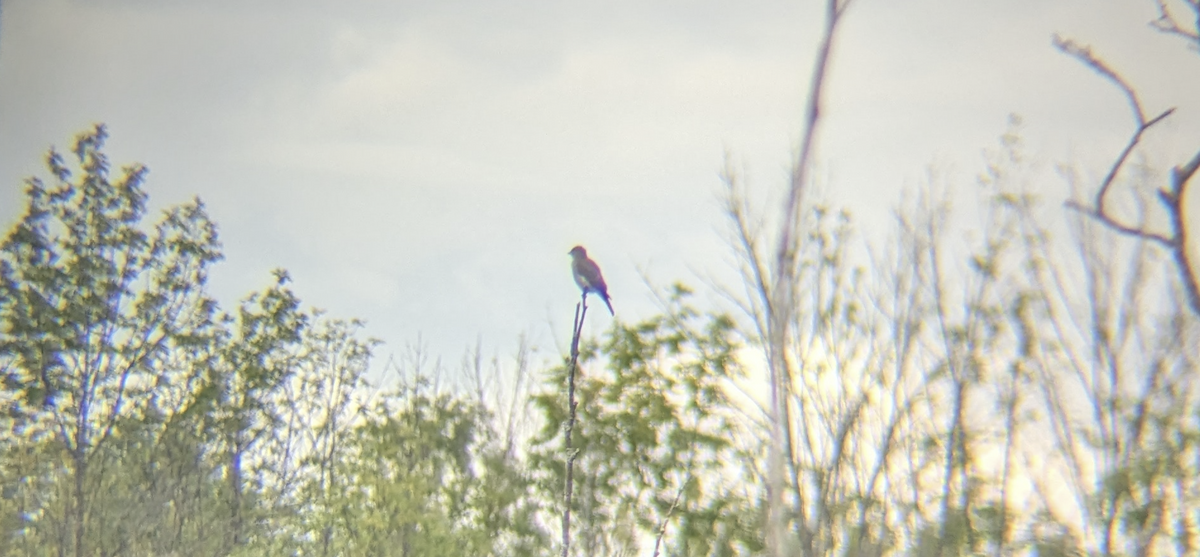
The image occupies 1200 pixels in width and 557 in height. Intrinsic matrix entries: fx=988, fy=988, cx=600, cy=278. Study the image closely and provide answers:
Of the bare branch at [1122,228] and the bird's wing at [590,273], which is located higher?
the bird's wing at [590,273]

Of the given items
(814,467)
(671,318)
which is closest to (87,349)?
(671,318)

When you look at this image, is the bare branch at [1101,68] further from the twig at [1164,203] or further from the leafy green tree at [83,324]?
the leafy green tree at [83,324]

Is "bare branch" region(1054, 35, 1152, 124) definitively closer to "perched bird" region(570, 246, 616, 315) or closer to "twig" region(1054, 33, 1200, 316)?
"twig" region(1054, 33, 1200, 316)

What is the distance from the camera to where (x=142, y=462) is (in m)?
16.5

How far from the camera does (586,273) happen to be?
7270 mm

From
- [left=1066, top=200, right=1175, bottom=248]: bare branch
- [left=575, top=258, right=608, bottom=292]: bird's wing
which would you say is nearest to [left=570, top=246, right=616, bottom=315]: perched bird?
[left=575, top=258, right=608, bottom=292]: bird's wing

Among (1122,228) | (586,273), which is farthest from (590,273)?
(1122,228)

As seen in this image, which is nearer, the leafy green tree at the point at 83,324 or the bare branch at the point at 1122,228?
the bare branch at the point at 1122,228

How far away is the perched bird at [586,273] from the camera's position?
6922mm

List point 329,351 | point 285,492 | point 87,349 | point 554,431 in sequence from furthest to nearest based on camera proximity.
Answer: point 329,351
point 285,492
point 87,349
point 554,431

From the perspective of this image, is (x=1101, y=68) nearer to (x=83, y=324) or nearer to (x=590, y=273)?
(x=590, y=273)

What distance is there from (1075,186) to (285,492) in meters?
13.7

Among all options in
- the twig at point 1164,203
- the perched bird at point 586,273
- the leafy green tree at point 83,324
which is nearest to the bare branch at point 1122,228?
the twig at point 1164,203

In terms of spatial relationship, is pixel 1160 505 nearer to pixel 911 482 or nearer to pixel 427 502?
pixel 911 482
